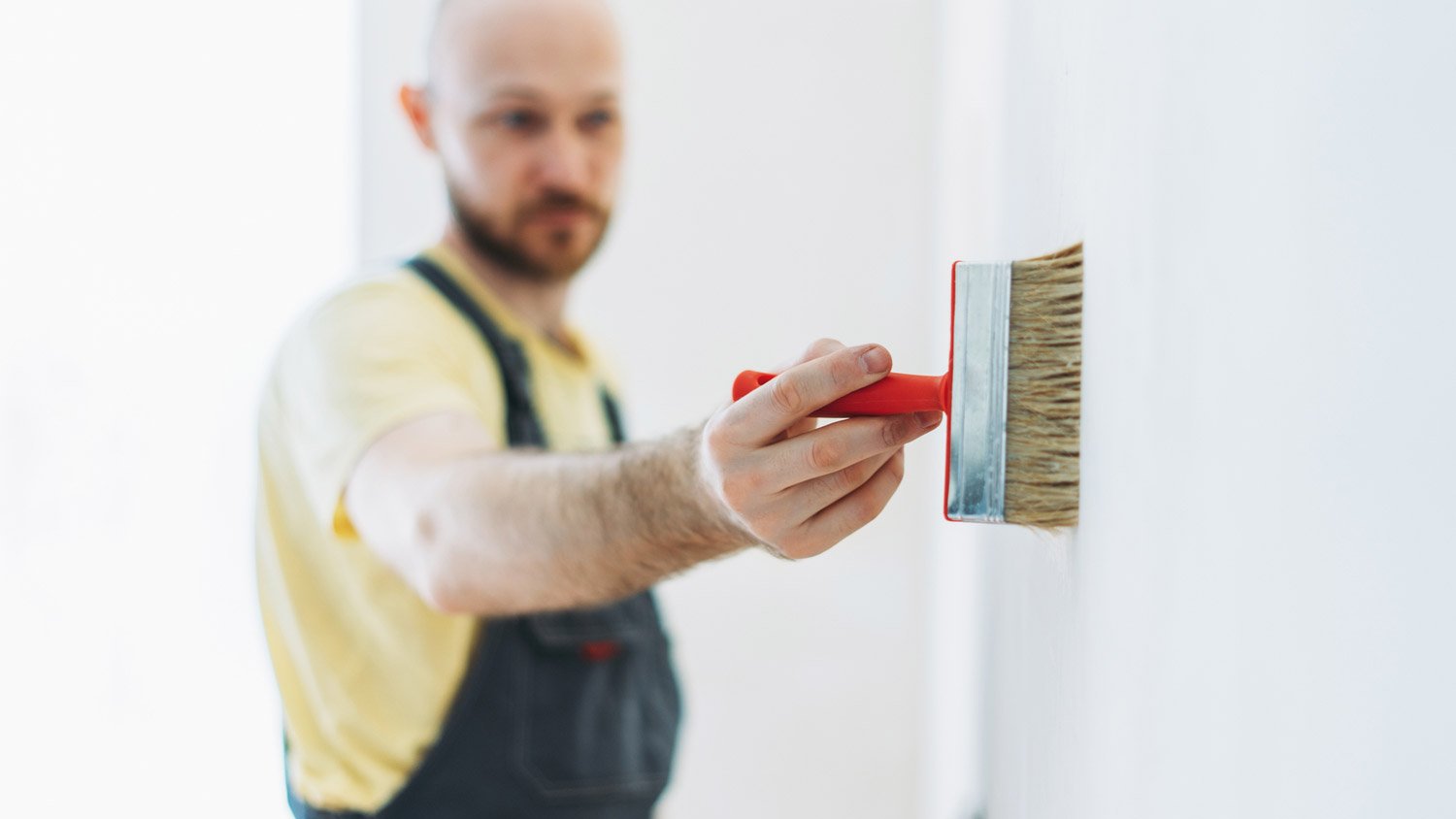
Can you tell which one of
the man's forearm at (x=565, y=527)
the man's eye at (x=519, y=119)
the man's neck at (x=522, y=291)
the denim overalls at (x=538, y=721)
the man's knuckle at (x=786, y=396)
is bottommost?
the denim overalls at (x=538, y=721)

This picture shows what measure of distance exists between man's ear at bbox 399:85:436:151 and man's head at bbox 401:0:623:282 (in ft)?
0.07

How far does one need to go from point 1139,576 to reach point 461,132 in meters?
0.94

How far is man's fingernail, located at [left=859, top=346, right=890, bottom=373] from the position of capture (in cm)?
45

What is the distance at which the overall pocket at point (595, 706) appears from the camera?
3.36 ft

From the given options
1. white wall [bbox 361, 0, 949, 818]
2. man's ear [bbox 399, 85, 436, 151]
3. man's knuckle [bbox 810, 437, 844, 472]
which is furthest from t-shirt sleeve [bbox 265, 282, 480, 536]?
white wall [bbox 361, 0, 949, 818]

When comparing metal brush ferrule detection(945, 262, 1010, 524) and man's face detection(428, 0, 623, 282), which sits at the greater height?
man's face detection(428, 0, 623, 282)

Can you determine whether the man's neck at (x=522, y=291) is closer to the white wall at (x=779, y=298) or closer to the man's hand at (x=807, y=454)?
the white wall at (x=779, y=298)

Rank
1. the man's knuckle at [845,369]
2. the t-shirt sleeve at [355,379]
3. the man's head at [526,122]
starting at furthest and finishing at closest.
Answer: the man's head at [526,122]
the t-shirt sleeve at [355,379]
the man's knuckle at [845,369]

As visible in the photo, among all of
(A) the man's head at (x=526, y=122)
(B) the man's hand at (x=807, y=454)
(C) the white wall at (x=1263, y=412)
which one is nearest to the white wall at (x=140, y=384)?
(A) the man's head at (x=526, y=122)

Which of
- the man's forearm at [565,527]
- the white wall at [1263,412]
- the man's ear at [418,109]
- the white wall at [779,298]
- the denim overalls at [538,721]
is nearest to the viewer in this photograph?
the white wall at [1263,412]

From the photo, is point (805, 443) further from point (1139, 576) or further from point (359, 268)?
point (359, 268)

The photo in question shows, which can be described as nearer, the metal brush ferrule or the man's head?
the metal brush ferrule

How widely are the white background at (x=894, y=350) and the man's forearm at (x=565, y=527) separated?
0.17 meters

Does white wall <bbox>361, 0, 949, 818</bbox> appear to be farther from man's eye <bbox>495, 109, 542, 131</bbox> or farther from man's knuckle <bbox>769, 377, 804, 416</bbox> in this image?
man's knuckle <bbox>769, 377, 804, 416</bbox>
